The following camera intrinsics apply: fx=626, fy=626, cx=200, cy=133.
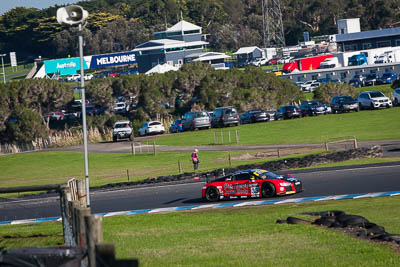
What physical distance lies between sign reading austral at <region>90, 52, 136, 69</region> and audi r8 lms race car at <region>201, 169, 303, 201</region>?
7672 centimetres

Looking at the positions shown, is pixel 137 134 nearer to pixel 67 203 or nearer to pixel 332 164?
pixel 332 164

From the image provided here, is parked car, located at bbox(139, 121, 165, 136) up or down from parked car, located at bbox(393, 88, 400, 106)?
down

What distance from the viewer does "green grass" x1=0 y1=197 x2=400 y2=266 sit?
10523 millimetres

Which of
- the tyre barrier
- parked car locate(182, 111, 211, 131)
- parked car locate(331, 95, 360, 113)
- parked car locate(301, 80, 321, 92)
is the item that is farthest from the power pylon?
the tyre barrier

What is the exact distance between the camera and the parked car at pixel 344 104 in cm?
5447

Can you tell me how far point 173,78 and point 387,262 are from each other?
61998mm

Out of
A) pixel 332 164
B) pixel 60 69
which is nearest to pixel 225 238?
pixel 332 164

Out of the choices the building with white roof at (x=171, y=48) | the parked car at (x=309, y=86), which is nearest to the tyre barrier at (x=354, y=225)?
the parked car at (x=309, y=86)

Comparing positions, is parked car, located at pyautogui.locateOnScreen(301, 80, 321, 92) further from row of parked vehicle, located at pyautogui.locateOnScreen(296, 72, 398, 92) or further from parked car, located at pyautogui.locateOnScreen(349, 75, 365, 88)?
parked car, located at pyautogui.locateOnScreen(349, 75, 365, 88)

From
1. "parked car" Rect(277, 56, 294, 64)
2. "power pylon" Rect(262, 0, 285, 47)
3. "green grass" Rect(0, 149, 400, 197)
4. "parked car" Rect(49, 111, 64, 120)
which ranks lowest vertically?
"green grass" Rect(0, 149, 400, 197)

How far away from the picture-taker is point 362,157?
108ft

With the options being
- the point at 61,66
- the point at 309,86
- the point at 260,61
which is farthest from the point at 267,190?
the point at 260,61

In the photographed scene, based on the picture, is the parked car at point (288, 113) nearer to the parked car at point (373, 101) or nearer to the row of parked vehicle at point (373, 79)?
the parked car at point (373, 101)

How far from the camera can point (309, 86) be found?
87.9 m
